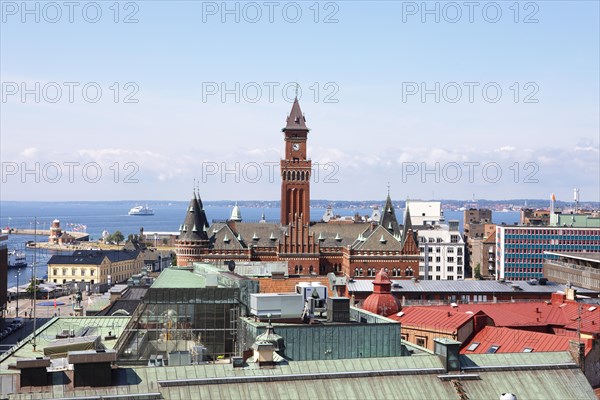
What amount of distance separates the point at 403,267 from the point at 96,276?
7623 cm

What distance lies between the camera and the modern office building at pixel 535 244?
493 feet

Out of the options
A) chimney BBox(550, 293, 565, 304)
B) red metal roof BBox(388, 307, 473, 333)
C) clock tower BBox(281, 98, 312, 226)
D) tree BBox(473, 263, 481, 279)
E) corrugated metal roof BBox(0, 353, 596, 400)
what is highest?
clock tower BBox(281, 98, 312, 226)

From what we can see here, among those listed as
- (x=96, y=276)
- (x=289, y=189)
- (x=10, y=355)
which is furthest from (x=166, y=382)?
(x=96, y=276)

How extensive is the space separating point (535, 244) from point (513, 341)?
105m

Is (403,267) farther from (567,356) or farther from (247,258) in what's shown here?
(567,356)

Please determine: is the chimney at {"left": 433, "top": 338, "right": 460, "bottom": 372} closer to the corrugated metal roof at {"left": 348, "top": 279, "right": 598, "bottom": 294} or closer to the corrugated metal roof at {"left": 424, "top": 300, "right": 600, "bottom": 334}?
the corrugated metal roof at {"left": 424, "top": 300, "right": 600, "bottom": 334}

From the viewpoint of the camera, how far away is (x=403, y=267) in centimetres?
11688

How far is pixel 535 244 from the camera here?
15100 centimetres

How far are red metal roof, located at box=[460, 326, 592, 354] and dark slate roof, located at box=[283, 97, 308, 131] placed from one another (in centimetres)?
7949

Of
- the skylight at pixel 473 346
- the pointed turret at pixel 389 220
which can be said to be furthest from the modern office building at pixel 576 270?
the skylight at pixel 473 346

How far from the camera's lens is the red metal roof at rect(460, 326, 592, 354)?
157 ft

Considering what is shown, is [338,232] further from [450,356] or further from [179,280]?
[450,356]

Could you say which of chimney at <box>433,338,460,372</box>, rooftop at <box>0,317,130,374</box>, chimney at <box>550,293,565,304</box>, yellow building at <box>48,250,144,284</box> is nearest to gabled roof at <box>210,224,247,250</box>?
chimney at <box>550,293,565,304</box>

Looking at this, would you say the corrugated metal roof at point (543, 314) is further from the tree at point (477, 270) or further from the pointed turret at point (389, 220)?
the tree at point (477, 270)
